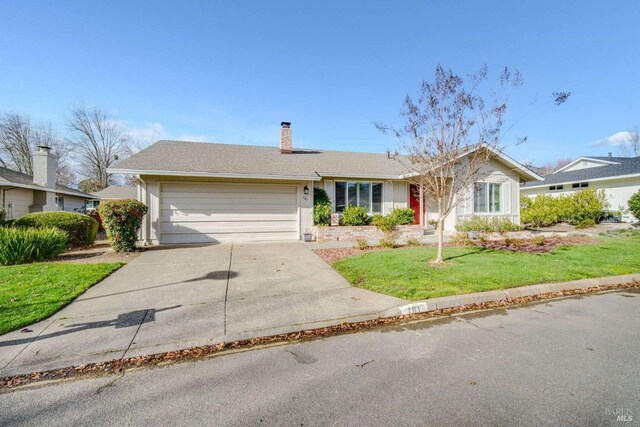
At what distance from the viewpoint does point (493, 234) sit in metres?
13.1

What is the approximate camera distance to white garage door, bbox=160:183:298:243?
448 inches

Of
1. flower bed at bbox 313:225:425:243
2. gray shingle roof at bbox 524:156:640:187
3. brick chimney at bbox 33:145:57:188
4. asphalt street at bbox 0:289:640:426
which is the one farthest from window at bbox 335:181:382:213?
brick chimney at bbox 33:145:57:188

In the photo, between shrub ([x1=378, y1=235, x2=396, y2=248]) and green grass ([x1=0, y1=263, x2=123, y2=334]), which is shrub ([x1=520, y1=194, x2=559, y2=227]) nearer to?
shrub ([x1=378, y1=235, x2=396, y2=248])

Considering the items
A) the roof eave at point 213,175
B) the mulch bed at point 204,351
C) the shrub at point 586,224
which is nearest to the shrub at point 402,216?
the roof eave at point 213,175

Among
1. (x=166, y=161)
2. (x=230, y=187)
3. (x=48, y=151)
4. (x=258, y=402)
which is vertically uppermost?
(x=48, y=151)

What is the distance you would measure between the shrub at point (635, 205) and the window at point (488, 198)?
385 inches

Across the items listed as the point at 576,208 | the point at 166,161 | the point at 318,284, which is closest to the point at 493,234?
the point at 576,208

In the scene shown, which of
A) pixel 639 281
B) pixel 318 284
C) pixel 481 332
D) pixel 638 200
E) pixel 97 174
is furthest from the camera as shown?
pixel 97 174

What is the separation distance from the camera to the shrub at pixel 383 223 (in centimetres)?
1223

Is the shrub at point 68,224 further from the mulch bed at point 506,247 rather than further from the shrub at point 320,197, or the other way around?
the shrub at point 320,197

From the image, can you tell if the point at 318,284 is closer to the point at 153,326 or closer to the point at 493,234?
the point at 153,326

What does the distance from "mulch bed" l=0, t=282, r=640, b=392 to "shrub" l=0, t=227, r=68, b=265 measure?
678 centimetres

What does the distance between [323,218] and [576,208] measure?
1638cm

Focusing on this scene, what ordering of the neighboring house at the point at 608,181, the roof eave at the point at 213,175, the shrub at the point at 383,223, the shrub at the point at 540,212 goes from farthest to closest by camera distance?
the neighboring house at the point at 608,181 → the shrub at the point at 540,212 → the shrub at the point at 383,223 → the roof eave at the point at 213,175
